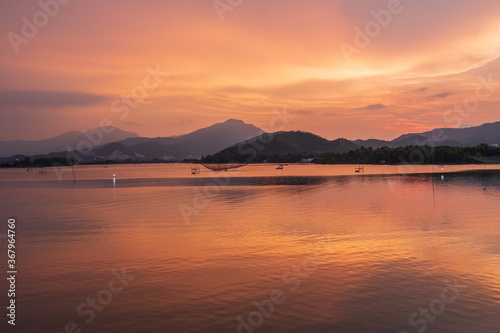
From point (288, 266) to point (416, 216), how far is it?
74.0 feet

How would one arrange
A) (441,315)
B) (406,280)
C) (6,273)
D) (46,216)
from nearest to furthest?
(441,315)
(406,280)
(6,273)
(46,216)

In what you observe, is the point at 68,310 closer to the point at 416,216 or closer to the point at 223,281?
the point at 223,281

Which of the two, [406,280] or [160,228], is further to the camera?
[160,228]

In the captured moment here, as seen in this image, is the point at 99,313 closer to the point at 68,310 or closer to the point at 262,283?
the point at 68,310

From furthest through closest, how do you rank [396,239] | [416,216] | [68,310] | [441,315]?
[416,216], [396,239], [68,310], [441,315]

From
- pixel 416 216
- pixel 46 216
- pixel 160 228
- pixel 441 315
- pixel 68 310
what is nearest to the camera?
pixel 441 315

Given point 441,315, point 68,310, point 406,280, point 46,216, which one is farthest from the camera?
point 46,216

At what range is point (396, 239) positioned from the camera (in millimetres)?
26906

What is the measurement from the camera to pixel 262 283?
17719mm

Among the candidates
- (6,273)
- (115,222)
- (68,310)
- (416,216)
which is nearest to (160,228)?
(115,222)

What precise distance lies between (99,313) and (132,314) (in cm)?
131

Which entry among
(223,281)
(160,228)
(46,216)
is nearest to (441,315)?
(223,281)

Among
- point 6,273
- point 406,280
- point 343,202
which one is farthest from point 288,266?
point 343,202

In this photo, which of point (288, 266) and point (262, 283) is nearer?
point (262, 283)
